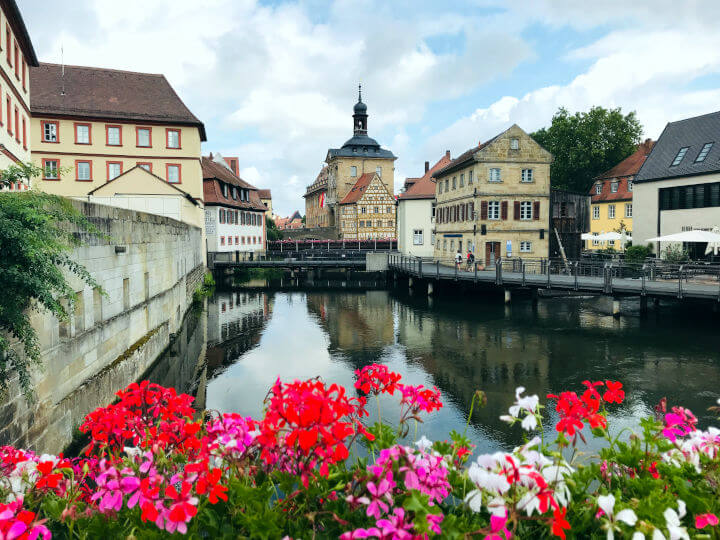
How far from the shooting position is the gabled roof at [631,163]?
2069 inches

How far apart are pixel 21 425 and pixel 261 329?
55.2ft

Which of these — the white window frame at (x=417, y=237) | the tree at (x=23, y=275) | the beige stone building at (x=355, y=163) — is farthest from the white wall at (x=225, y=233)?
the tree at (x=23, y=275)

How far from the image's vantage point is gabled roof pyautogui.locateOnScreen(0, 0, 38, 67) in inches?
821

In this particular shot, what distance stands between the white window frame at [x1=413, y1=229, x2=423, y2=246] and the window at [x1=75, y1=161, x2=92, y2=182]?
2999 centimetres

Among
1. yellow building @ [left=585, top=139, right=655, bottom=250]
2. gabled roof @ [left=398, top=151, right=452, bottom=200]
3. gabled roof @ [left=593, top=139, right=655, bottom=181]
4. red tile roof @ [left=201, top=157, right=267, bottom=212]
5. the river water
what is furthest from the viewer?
gabled roof @ [left=398, top=151, right=452, bottom=200]

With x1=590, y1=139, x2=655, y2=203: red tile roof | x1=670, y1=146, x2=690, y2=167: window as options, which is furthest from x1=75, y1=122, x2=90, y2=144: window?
x1=590, y1=139, x2=655, y2=203: red tile roof

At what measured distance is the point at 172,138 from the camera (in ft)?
136

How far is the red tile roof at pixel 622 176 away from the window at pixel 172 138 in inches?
1589

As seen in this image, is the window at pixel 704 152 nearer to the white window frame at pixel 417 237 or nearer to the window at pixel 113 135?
the white window frame at pixel 417 237

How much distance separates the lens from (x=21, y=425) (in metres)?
7.28

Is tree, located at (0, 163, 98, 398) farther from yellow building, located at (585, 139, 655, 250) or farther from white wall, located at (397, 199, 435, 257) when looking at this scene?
yellow building, located at (585, 139, 655, 250)

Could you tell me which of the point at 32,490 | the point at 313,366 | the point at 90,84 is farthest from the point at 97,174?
the point at 32,490

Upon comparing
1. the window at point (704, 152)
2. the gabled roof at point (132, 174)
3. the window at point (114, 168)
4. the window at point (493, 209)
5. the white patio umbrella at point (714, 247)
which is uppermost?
the window at point (114, 168)

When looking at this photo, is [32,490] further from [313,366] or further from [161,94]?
[161,94]
